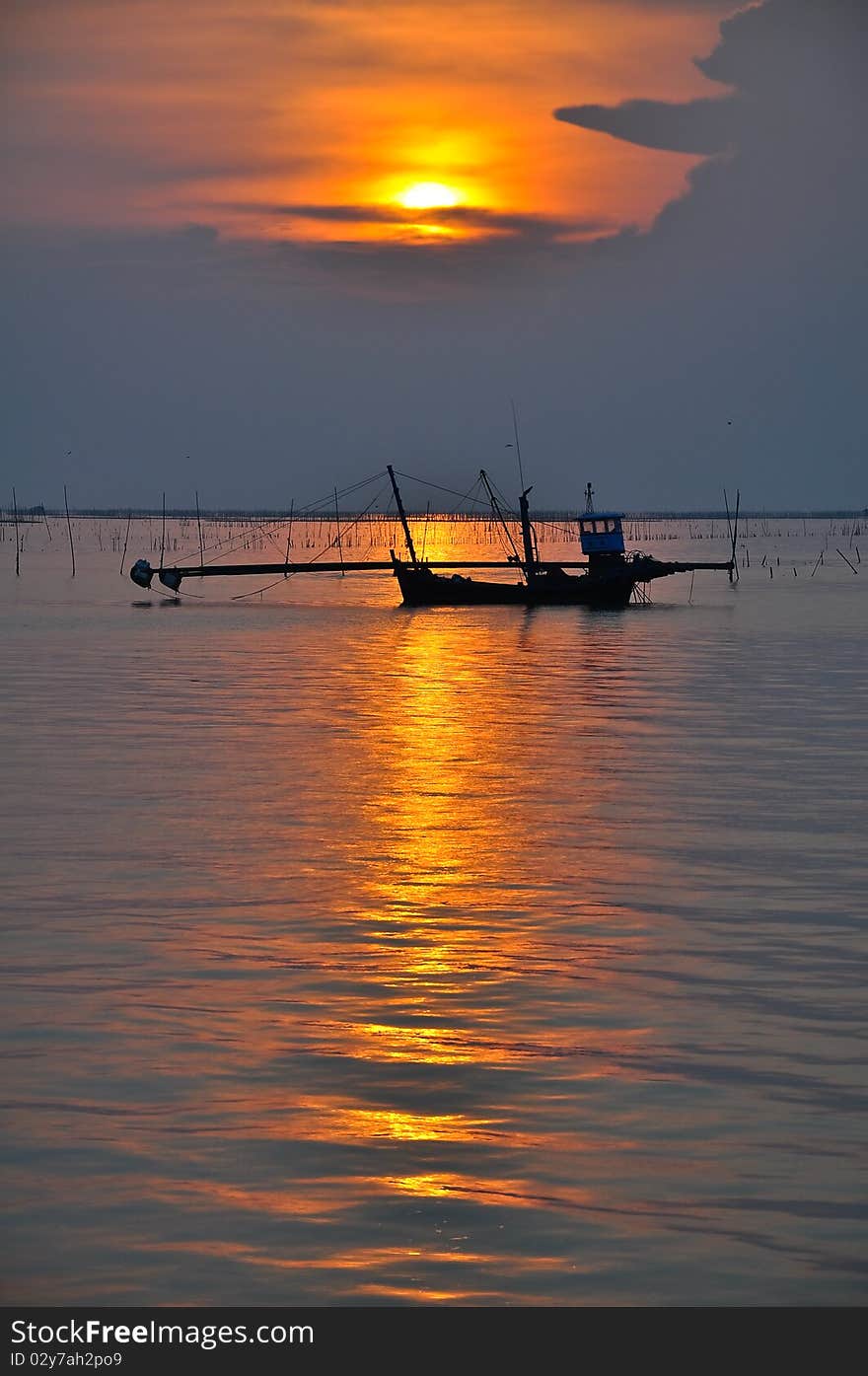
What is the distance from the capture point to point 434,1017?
13.9 metres

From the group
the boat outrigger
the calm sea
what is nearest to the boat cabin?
the boat outrigger

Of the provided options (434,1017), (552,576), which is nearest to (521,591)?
(552,576)

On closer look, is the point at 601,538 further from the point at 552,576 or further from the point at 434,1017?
the point at 434,1017

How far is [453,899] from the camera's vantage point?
18641 millimetres

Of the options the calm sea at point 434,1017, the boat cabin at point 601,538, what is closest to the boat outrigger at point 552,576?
the boat cabin at point 601,538

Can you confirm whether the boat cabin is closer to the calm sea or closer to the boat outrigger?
the boat outrigger

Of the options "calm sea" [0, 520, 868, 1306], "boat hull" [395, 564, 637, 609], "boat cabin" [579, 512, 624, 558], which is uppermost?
"boat cabin" [579, 512, 624, 558]

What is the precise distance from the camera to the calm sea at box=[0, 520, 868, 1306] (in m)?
9.45

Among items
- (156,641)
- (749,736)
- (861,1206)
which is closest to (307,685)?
(749,736)

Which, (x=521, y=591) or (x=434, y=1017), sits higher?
(x=521, y=591)

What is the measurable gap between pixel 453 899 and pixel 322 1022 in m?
5.10

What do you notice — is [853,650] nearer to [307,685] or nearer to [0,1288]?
[307,685]

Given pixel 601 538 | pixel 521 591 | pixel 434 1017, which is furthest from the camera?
pixel 521 591

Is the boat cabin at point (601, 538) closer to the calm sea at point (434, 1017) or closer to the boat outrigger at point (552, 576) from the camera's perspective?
the boat outrigger at point (552, 576)
